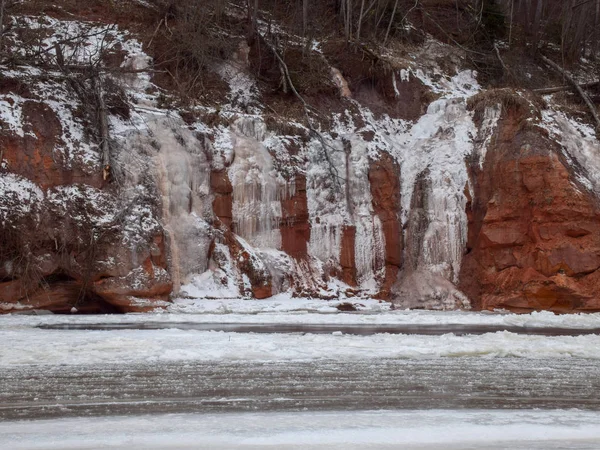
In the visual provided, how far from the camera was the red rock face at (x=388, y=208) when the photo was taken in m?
22.0

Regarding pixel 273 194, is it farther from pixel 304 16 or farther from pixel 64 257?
pixel 304 16

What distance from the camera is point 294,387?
7703 mm

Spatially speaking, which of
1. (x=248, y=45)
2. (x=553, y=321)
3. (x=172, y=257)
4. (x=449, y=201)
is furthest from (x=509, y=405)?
(x=248, y=45)

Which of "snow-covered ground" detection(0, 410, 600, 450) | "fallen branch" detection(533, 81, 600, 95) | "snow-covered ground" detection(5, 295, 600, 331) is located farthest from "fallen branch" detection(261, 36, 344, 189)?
"snow-covered ground" detection(0, 410, 600, 450)

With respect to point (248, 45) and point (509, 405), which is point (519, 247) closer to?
point (248, 45)

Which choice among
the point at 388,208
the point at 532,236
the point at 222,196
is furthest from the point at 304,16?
the point at 532,236

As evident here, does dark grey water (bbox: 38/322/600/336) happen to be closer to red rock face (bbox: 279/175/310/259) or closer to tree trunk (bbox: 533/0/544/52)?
red rock face (bbox: 279/175/310/259)

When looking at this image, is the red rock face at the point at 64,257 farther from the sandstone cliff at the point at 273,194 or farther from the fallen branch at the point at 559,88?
the fallen branch at the point at 559,88

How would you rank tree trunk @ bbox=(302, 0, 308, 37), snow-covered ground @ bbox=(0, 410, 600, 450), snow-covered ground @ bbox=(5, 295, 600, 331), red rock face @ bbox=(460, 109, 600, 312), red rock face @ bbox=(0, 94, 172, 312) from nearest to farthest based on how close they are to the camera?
snow-covered ground @ bbox=(0, 410, 600, 450), snow-covered ground @ bbox=(5, 295, 600, 331), red rock face @ bbox=(0, 94, 172, 312), red rock face @ bbox=(460, 109, 600, 312), tree trunk @ bbox=(302, 0, 308, 37)

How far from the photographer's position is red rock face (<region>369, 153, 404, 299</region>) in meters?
22.0

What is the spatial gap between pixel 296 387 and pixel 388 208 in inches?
601

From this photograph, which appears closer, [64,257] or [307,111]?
[64,257]

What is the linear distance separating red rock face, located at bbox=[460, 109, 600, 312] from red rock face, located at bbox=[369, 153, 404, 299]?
7.09 ft

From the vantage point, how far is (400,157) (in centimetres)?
2367
